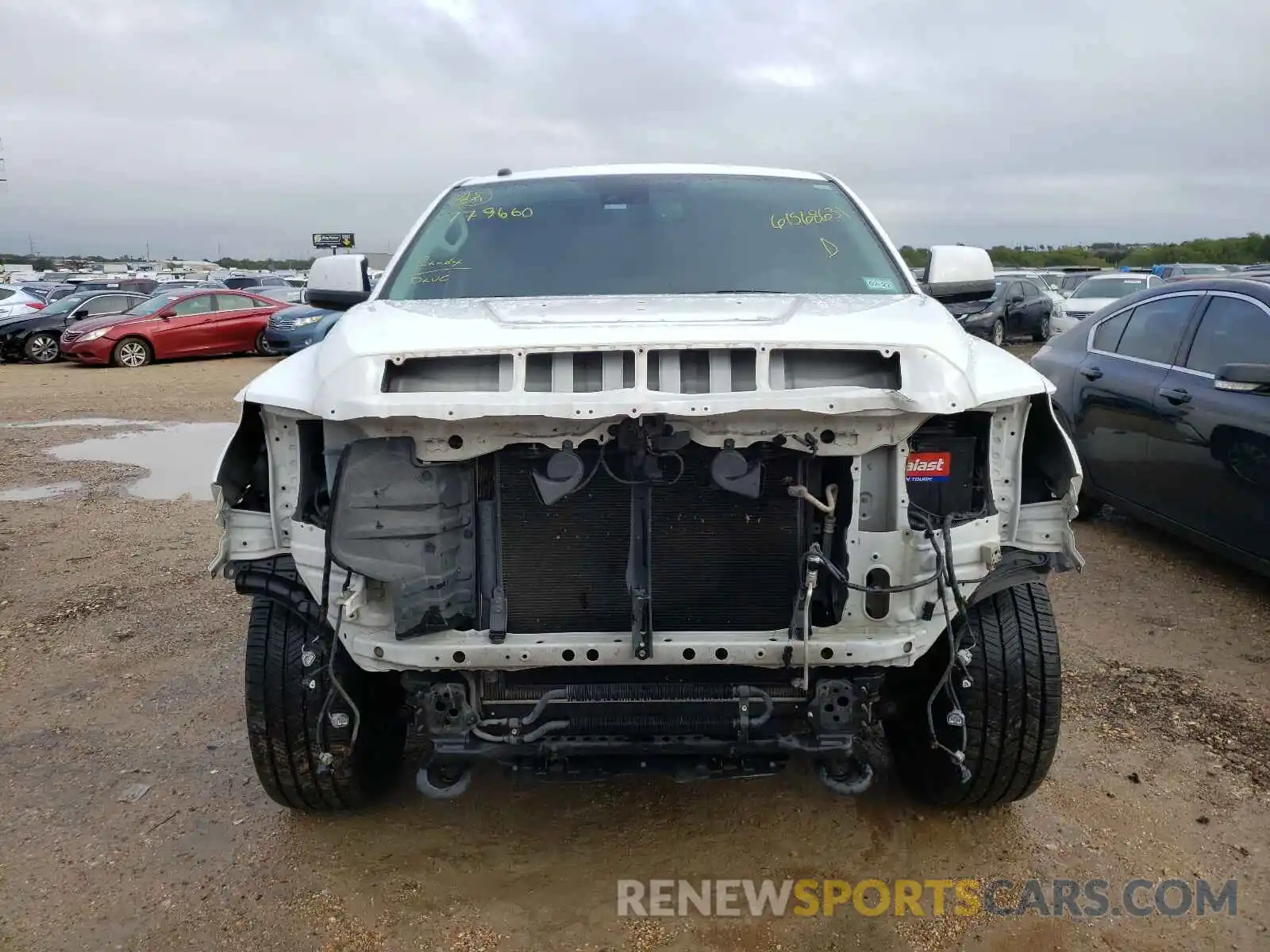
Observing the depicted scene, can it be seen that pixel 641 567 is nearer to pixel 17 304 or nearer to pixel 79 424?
pixel 79 424

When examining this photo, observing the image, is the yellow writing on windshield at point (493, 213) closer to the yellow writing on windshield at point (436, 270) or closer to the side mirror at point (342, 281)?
the yellow writing on windshield at point (436, 270)

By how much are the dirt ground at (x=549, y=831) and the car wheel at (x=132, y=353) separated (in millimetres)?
15017

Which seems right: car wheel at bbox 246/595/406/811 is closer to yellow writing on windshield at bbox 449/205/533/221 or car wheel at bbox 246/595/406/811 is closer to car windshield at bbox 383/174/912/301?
car windshield at bbox 383/174/912/301

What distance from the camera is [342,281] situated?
4078 millimetres

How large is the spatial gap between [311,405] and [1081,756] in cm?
287

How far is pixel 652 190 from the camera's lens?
13.0 ft

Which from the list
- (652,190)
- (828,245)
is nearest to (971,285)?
(828,245)

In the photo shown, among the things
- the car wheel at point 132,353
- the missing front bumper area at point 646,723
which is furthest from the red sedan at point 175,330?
the missing front bumper area at point 646,723

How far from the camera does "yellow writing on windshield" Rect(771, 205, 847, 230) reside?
3.81 metres

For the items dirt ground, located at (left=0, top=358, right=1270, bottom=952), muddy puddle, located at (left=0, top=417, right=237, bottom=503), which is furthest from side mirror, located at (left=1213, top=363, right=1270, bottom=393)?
muddy puddle, located at (left=0, top=417, right=237, bottom=503)

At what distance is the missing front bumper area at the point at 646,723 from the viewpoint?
8.60 feet

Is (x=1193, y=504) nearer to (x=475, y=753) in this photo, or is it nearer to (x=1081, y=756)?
(x=1081, y=756)

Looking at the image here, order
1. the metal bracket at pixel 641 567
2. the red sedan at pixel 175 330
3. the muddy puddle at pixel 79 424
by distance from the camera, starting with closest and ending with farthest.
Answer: the metal bracket at pixel 641 567 → the muddy puddle at pixel 79 424 → the red sedan at pixel 175 330

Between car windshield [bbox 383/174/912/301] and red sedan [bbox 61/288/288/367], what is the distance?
16.3m
